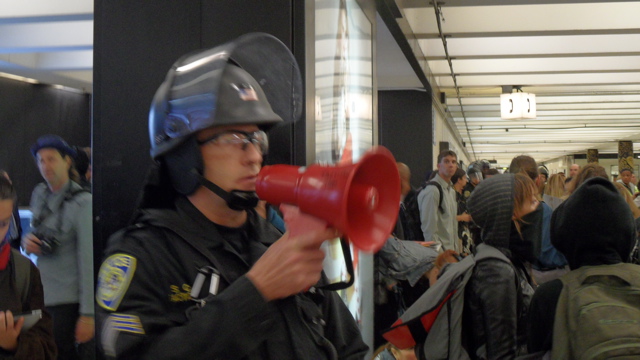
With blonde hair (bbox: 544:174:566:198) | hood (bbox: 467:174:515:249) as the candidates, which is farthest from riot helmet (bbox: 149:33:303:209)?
blonde hair (bbox: 544:174:566:198)

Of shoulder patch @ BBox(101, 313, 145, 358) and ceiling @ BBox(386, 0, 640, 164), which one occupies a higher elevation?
ceiling @ BBox(386, 0, 640, 164)

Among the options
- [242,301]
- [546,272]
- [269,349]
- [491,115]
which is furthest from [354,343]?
[491,115]

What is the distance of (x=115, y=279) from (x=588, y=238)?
1.39 metres

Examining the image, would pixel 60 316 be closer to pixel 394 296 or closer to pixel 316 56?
pixel 316 56

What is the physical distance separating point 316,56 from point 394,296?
2.66 m

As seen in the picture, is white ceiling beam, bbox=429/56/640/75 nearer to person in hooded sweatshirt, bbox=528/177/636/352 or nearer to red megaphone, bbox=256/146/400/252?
person in hooded sweatshirt, bbox=528/177/636/352

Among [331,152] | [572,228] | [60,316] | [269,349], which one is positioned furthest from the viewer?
[331,152]

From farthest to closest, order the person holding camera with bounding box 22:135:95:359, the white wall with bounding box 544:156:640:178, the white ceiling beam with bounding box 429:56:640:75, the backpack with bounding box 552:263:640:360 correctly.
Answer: the white wall with bounding box 544:156:640:178 → the white ceiling beam with bounding box 429:56:640:75 → the person holding camera with bounding box 22:135:95:359 → the backpack with bounding box 552:263:640:360

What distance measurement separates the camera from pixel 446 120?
1471 centimetres

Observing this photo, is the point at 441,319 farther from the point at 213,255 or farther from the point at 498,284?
the point at 213,255

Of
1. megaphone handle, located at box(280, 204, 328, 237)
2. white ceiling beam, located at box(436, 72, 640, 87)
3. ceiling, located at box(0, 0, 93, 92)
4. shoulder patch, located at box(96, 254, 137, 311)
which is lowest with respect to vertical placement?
shoulder patch, located at box(96, 254, 137, 311)

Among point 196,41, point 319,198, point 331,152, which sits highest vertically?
point 196,41

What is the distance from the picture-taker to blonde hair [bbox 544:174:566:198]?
5.93 meters

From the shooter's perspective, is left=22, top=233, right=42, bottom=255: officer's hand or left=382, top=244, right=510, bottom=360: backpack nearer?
left=22, top=233, right=42, bottom=255: officer's hand
